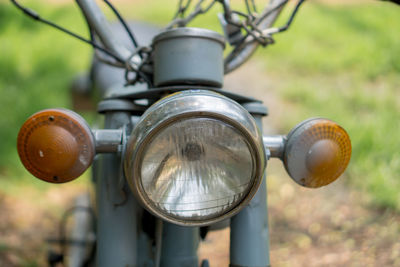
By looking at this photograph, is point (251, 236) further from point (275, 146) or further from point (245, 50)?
point (245, 50)

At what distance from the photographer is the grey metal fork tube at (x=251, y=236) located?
0.98 meters

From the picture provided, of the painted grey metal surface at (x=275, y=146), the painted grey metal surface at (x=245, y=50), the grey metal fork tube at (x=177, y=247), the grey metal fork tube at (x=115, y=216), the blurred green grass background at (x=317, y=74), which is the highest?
the painted grey metal surface at (x=245, y=50)

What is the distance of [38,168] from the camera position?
851mm

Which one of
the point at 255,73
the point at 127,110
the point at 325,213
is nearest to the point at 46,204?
the point at 325,213

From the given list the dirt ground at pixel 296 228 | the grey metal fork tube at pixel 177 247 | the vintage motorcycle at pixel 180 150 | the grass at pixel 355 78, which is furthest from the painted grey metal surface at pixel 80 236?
the grass at pixel 355 78

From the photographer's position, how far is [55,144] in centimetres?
83

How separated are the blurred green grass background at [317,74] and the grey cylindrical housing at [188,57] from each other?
6.75 ft

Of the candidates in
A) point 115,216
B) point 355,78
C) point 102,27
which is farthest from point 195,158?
point 355,78

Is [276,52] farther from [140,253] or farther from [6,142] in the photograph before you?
[140,253]

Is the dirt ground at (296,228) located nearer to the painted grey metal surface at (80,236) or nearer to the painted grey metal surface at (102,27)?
the painted grey metal surface at (80,236)

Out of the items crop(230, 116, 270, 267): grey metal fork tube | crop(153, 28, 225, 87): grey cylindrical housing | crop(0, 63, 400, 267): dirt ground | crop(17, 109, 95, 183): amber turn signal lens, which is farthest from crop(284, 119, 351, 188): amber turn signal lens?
crop(0, 63, 400, 267): dirt ground

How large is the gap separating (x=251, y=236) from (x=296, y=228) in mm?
1787

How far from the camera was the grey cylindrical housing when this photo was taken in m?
0.97

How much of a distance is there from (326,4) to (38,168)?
696 centimetres
